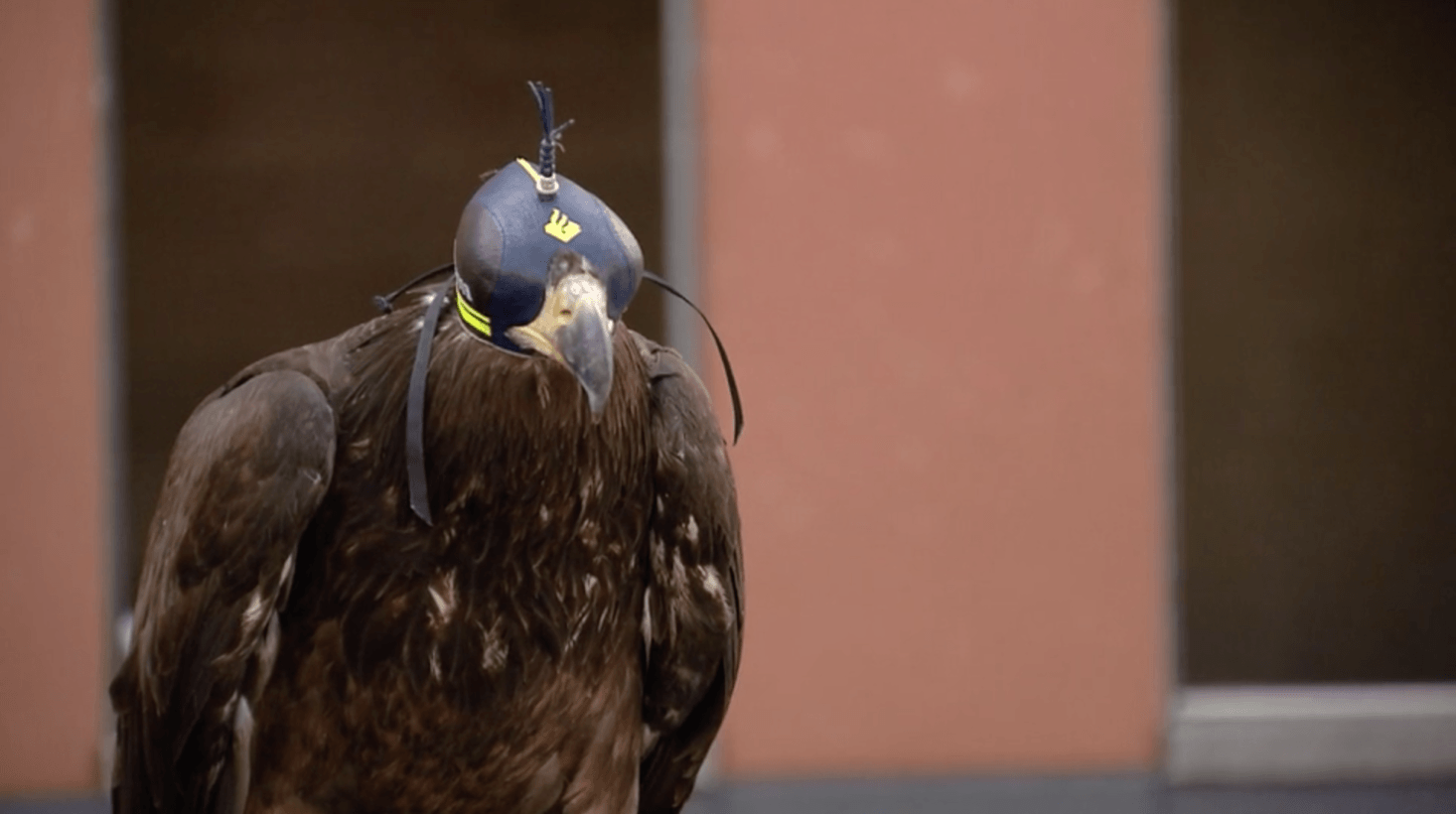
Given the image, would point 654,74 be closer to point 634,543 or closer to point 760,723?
point 760,723

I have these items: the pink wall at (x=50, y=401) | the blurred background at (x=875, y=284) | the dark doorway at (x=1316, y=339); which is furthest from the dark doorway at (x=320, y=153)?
the dark doorway at (x=1316, y=339)

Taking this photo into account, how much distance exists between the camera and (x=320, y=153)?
523cm

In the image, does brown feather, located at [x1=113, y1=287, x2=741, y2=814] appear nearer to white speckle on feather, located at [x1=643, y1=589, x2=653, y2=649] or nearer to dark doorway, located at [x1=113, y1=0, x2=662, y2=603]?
white speckle on feather, located at [x1=643, y1=589, x2=653, y2=649]

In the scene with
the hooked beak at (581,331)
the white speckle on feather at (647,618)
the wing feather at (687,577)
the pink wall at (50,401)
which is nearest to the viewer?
the hooked beak at (581,331)

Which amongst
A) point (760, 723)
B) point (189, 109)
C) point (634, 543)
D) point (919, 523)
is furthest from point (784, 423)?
point (634, 543)

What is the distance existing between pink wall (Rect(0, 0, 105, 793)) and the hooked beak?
3.26m

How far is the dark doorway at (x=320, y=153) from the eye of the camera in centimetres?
520

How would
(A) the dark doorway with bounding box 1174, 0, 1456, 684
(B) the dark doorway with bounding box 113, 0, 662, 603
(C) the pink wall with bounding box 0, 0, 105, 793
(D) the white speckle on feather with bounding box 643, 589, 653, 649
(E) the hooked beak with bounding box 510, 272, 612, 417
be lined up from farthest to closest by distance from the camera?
(A) the dark doorway with bounding box 1174, 0, 1456, 684
(B) the dark doorway with bounding box 113, 0, 662, 603
(C) the pink wall with bounding box 0, 0, 105, 793
(D) the white speckle on feather with bounding box 643, 589, 653, 649
(E) the hooked beak with bounding box 510, 272, 612, 417

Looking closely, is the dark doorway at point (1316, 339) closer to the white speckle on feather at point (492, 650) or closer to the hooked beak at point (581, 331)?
the white speckle on feather at point (492, 650)

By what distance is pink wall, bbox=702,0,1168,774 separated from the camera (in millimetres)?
4973

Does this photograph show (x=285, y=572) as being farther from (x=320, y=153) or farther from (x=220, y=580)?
(x=320, y=153)

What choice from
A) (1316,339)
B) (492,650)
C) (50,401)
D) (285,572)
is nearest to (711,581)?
(492,650)

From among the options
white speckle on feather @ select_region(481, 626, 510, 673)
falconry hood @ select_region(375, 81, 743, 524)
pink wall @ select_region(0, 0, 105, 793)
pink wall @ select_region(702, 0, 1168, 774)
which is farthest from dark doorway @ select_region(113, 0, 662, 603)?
falconry hood @ select_region(375, 81, 743, 524)

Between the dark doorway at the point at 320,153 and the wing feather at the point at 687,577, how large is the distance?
240 centimetres
